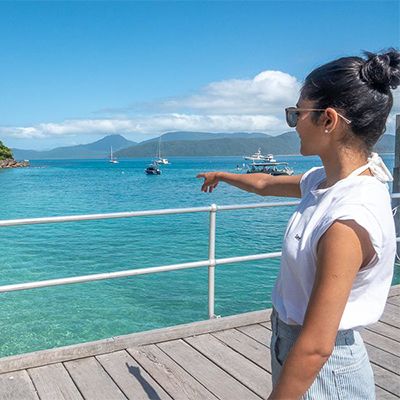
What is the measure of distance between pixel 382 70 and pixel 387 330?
273cm

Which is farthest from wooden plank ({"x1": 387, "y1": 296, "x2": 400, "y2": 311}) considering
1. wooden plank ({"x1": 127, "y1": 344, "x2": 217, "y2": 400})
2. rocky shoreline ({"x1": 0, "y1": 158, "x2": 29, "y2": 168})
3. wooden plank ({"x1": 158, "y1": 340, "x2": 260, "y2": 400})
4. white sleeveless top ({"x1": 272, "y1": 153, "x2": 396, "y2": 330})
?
rocky shoreline ({"x1": 0, "y1": 158, "x2": 29, "y2": 168})

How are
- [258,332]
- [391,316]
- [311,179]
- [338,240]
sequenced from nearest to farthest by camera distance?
[338,240], [311,179], [258,332], [391,316]

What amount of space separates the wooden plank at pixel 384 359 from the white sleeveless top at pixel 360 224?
6.29 feet

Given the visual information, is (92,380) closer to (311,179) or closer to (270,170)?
(311,179)

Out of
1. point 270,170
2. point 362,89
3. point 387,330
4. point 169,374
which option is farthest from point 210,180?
point 270,170

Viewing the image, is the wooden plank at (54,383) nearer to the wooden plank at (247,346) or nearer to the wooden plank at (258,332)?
the wooden plank at (247,346)

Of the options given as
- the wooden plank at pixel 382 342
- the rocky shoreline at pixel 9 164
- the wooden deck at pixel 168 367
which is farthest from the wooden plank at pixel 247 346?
the rocky shoreline at pixel 9 164

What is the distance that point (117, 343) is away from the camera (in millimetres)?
2832

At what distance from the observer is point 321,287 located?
84 cm

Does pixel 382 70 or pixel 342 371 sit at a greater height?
pixel 382 70

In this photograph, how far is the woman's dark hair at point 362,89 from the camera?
0.95 meters

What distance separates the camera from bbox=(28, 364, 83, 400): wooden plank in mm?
2332

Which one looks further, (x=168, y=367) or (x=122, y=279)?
(x=122, y=279)

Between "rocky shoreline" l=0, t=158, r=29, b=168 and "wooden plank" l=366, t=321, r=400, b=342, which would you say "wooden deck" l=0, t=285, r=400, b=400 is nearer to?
"wooden plank" l=366, t=321, r=400, b=342
